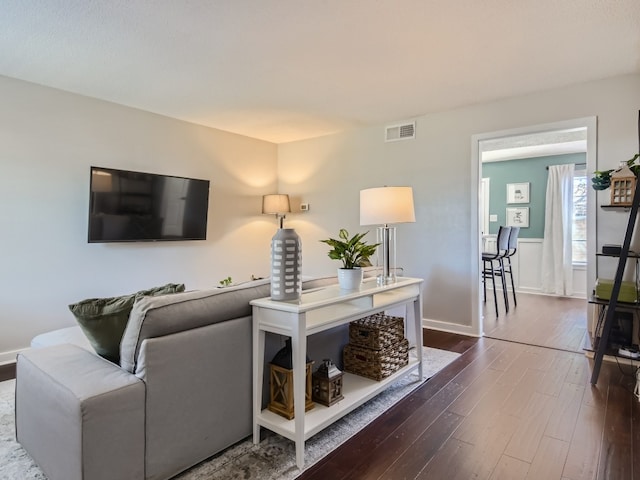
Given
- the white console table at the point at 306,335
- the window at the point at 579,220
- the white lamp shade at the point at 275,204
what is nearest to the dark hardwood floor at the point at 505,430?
the white console table at the point at 306,335

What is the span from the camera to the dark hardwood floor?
1696 mm

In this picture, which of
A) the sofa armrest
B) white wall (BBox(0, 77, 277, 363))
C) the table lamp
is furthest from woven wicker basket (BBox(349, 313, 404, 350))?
white wall (BBox(0, 77, 277, 363))

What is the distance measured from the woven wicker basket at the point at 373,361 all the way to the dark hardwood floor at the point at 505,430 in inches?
8.8

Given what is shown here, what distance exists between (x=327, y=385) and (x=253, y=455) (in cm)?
50

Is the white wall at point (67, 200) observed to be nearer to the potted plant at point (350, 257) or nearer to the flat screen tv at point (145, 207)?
the flat screen tv at point (145, 207)

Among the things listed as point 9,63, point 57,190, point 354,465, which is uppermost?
point 9,63

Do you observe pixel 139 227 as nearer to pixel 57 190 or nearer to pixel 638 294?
pixel 57 190

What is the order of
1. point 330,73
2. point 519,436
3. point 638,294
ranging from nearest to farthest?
point 519,436, point 638,294, point 330,73

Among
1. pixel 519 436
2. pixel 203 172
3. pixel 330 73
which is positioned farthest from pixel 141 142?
pixel 519 436

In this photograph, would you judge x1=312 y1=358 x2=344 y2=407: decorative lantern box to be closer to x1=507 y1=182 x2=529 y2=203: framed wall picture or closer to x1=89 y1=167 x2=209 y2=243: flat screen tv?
x1=89 y1=167 x2=209 y2=243: flat screen tv

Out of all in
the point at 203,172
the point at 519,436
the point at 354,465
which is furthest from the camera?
the point at 203,172

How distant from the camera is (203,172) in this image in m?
4.52

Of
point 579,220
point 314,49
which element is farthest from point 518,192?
point 314,49

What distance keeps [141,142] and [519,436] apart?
415cm
